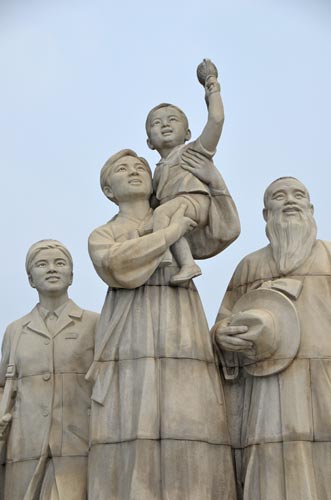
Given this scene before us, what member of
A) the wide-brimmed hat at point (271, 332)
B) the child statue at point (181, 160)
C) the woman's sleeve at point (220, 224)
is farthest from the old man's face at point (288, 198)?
the wide-brimmed hat at point (271, 332)

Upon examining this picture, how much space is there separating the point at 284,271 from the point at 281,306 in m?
0.42

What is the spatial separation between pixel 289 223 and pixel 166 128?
149cm

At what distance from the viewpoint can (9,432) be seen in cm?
1362

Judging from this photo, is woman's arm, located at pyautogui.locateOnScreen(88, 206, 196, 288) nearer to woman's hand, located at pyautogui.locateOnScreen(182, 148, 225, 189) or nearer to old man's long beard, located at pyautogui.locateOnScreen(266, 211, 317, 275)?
woman's hand, located at pyautogui.locateOnScreen(182, 148, 225, 189)

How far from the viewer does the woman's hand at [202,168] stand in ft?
43.7

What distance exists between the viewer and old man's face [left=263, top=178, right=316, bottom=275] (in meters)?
13.1

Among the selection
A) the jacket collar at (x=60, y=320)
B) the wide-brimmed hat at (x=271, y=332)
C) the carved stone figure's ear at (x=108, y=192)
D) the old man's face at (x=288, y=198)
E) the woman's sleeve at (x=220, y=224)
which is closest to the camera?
the wide-brimmed hat at (x=271, y=332)

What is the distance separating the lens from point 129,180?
44.0 ft

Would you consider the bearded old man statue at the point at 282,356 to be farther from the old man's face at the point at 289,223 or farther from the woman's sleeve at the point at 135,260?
the woman's sleeve at the point at 135,260

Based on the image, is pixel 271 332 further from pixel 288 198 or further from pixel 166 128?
pixel 166 128

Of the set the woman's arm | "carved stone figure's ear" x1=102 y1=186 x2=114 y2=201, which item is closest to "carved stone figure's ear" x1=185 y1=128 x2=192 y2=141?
"carved stone figure's ear" x1=102 y1=186 x2=114 y2=201

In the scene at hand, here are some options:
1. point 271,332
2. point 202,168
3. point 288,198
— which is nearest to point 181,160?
point 202,168

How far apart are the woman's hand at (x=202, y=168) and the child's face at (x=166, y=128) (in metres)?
0.24

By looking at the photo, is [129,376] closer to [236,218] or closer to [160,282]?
[160,282]
